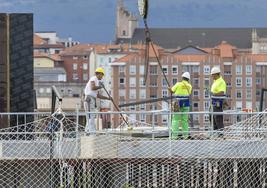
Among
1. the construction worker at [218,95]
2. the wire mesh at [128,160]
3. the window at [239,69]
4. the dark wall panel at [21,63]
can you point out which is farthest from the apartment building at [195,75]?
the wire mesh at [128,160]

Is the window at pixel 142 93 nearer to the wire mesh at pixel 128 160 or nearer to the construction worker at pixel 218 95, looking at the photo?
→ the construction worker at pixel 218 95

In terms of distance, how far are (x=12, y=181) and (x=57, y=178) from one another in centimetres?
82

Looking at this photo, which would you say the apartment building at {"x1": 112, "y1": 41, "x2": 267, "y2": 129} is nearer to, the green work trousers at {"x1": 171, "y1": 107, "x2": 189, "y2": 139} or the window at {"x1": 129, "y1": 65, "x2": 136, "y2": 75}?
the window at {"x1": 129, "y1": 65, "x2": 136, "y2": 75}

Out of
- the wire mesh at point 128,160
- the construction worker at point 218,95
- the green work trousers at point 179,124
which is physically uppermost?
the construction worker at point 218,95

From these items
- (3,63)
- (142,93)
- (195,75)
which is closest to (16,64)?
(3,63)

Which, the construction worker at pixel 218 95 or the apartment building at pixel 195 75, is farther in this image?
the apartment building at pixel 195 75

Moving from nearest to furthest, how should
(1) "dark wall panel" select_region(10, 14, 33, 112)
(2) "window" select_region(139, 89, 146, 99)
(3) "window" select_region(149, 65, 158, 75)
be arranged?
(1) "dark wall panel" select_region(10, 14, 33, 112)
(3) "window" select_region(149, 65, 158, 75)
(2) "window" select_region(139, 89, 146, 99)

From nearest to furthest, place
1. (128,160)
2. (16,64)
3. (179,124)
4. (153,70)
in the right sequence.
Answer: (128,160)
(179,124)
(16,64)
(153,70)

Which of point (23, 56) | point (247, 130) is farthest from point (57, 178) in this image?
point (23, 56)

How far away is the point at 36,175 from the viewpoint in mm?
20047

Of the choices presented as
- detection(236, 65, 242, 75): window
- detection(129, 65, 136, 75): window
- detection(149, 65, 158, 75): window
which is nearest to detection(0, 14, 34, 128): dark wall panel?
detection(149, 65, 158, 75): window

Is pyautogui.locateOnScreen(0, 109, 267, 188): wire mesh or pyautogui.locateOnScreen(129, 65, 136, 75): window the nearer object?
pyautogui.locateOnScreen(0, 109, 267, 188): wire mesh

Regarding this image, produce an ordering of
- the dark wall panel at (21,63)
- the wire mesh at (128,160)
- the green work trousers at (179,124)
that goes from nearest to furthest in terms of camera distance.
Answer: the wire mesh at (128,160), the green work trousers at (179,124), the dark wall panel at (21,63)

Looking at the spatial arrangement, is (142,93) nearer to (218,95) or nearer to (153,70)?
(153,70)
